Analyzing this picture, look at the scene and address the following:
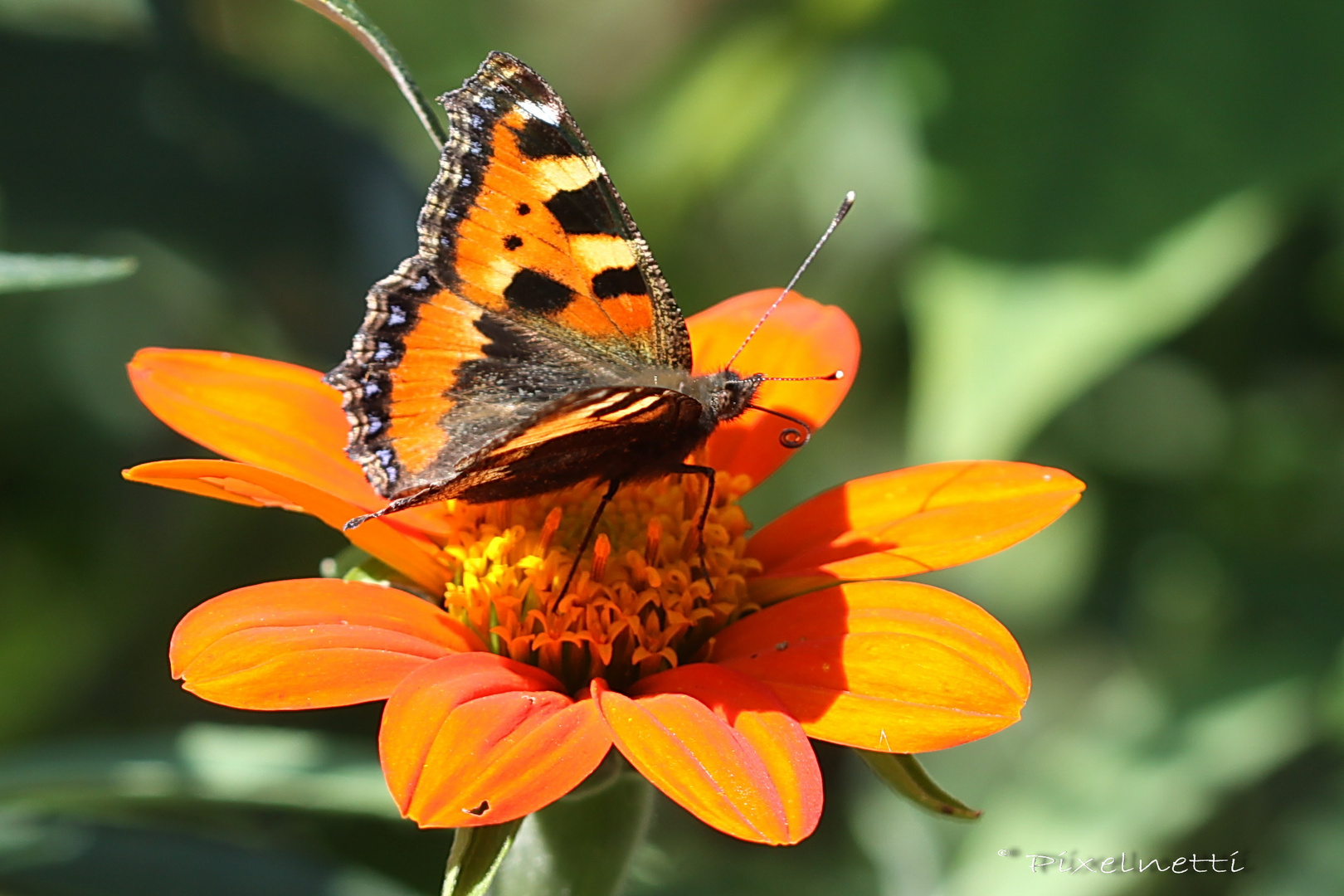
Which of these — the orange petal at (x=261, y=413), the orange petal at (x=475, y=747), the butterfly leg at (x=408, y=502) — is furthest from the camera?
the orange petal at (x=261, y=413)

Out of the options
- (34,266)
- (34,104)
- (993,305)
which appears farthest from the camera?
(34,104)

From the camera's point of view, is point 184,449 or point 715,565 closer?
point 715,565

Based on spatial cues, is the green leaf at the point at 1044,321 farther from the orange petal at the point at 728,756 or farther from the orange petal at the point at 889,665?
the orange petal at the point at 728,756

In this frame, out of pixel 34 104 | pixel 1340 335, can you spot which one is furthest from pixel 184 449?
pixel 1340 335

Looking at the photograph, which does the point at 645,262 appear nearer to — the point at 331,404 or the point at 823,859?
the point at 331,404

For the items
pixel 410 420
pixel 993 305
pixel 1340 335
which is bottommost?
pixel 410 420
